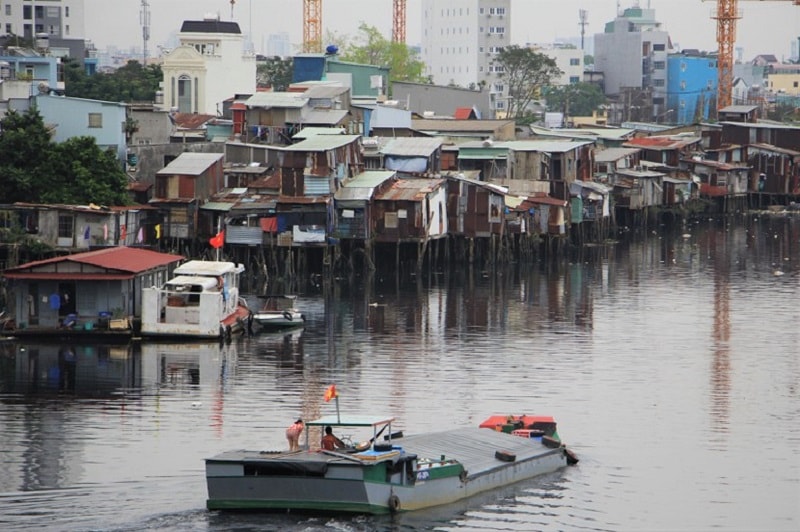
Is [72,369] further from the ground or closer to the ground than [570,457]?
further from the ground

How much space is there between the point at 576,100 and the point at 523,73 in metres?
11.3

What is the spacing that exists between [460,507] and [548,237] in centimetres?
4430

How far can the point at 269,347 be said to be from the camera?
44000 millimetres

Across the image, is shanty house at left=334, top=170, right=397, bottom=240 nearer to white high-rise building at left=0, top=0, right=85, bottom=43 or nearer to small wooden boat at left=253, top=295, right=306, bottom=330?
small wooden boat at left=253, top=295, right=306, bottom=330

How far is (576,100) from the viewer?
5320 inches

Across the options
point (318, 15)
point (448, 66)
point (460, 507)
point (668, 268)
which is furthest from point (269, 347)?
point (448, 66)

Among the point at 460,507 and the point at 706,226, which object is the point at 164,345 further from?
the point at 706,226

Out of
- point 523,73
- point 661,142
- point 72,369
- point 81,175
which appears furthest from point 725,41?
point 72,369

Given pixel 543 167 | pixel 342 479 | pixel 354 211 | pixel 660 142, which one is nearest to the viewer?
pixel 342 479

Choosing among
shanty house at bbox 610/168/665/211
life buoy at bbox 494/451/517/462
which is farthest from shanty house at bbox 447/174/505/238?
life buoy at bbox 494/451/517/462

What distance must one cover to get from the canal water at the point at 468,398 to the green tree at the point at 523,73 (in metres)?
65.1

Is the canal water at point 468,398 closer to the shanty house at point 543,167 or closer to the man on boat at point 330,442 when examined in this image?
the man on boat at point 330,442

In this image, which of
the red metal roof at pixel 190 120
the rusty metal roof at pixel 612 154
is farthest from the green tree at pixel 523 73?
the red metal roof at pixel 190 120

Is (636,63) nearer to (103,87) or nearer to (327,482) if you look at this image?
(103,87)
